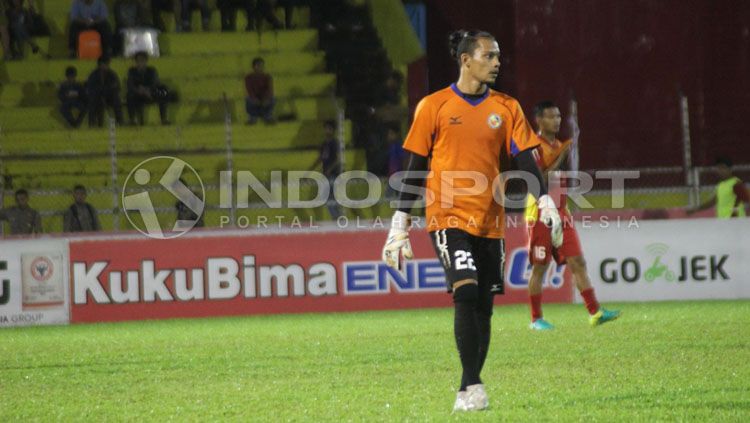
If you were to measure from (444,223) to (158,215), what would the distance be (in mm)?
11158

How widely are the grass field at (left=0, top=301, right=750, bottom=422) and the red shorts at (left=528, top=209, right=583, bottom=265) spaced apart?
0.75m

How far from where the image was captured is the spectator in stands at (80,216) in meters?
18.4

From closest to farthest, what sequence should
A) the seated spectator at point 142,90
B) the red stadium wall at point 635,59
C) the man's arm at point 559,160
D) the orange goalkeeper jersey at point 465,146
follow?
the orange goalkeeper jersey at point 465,146 < the man's arm at point 559,160 < the seated spectator at point 142,90 < the red stadium wall at point 635,59

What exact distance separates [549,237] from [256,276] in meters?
5.23

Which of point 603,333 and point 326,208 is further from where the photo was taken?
point 326,208

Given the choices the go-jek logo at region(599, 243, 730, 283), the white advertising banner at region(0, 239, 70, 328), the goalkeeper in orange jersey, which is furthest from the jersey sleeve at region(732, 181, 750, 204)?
the white advertising banner at region(0, 239, 70, 328)

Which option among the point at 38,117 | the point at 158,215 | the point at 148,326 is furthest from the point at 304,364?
the point at 38,117

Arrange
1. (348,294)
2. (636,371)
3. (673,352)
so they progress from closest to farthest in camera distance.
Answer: (636,371) < (673,352) < (348,294)

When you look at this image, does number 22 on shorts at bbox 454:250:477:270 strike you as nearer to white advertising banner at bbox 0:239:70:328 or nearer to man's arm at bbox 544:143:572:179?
man's arm at bbox 544:143:572:179

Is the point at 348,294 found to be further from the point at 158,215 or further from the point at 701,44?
the point at 701,44

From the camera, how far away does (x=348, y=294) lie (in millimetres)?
17672

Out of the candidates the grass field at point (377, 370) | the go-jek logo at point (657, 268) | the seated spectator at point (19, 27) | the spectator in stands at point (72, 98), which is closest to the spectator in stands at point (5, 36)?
the seated spectator at point (19, 27)

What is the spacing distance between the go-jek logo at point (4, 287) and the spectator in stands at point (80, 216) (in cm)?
140
